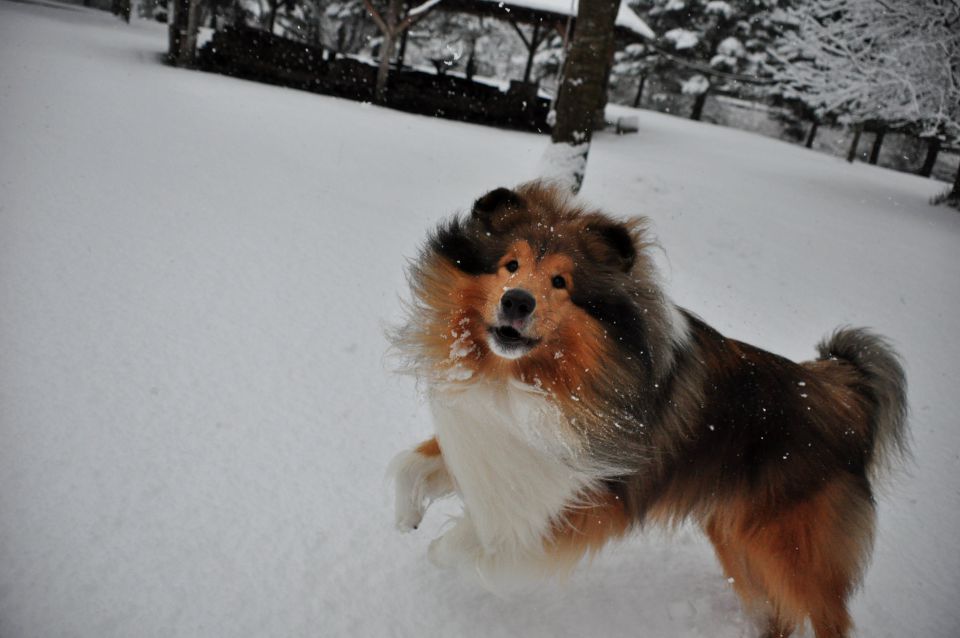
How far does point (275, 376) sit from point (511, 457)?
7.11ft

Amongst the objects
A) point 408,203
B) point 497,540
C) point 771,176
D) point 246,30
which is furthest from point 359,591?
point 246,30

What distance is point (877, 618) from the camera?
9.77 feet

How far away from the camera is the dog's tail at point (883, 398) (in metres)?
2.59

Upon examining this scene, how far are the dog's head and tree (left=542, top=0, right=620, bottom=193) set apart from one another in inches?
164

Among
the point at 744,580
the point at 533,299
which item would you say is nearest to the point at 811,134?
the point at 744,580

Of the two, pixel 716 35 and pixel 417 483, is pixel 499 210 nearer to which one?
pixel 417 483

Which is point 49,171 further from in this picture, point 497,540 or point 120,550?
point 497,540

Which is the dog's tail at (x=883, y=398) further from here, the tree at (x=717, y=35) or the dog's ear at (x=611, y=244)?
the tree at (x=717, y=35)

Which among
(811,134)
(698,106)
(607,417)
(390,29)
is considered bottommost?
(607,417)

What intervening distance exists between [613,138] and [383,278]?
423 inches

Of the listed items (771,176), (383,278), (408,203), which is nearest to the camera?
(383,278)

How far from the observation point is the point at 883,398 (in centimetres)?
260

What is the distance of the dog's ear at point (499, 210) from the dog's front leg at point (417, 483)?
1.10 m

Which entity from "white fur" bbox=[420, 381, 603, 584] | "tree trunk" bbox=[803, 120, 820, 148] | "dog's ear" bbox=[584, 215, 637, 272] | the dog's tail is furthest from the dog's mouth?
"tree trunk" bbox=[803, 120, 820, 148]
